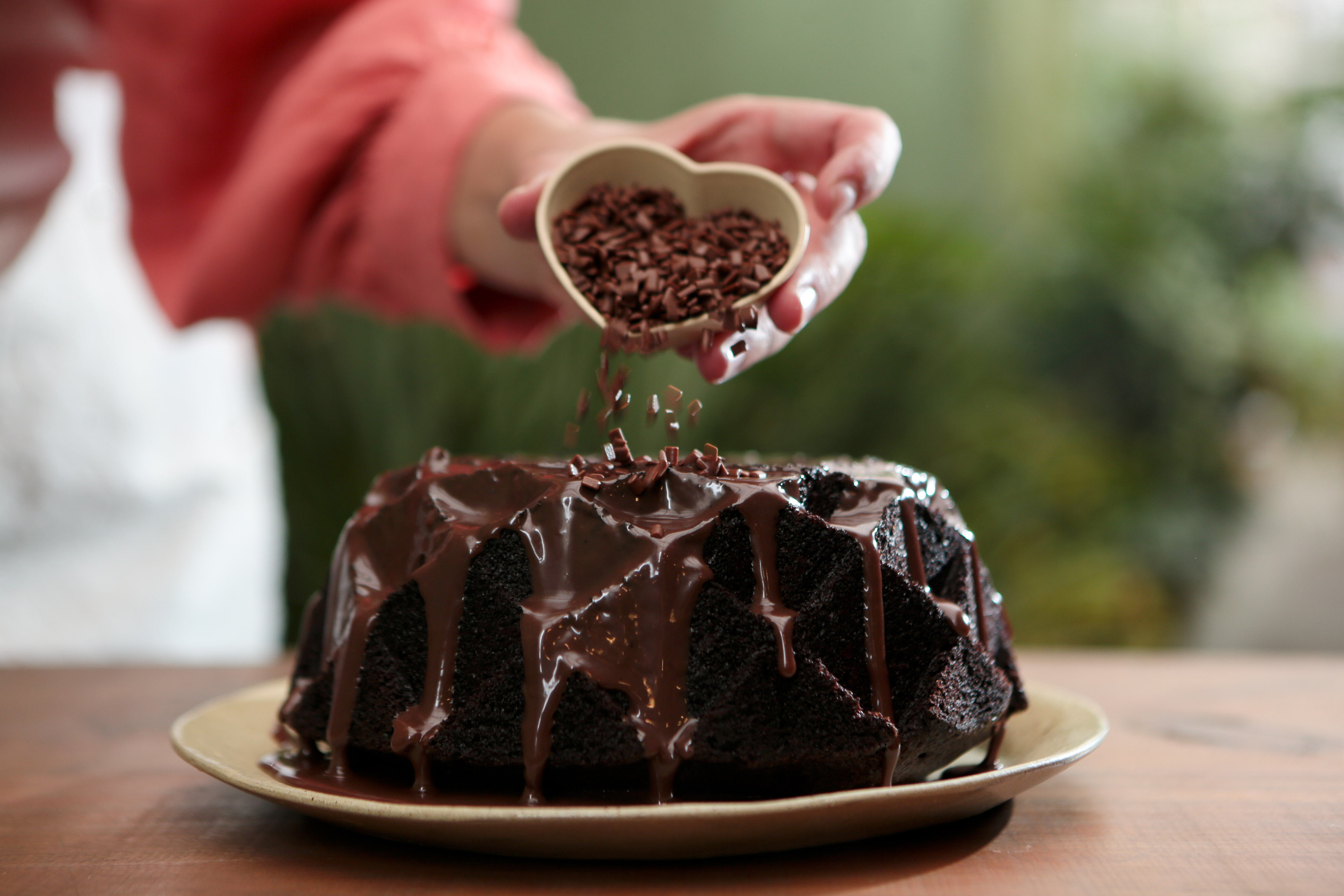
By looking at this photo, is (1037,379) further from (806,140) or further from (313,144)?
(806,140)

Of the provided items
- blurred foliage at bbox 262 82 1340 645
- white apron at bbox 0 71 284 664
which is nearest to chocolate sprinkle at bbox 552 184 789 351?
white apron at bbox 0 71 284 664

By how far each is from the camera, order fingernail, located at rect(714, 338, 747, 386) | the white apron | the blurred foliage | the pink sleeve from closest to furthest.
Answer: fingernail, located at rect(714, 338, 747, 386) → the pink sleeve → the white apron → the blurred foliage

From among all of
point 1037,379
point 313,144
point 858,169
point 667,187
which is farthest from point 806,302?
point 1037,379

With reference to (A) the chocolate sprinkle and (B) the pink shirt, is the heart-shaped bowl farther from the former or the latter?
(B) the pink shirt

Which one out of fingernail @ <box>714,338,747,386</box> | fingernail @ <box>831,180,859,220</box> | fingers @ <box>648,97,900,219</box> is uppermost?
fingers @ <box>648,97,900,219</box>

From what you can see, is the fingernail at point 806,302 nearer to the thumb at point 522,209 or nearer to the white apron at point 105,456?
the thumb at point 522,209

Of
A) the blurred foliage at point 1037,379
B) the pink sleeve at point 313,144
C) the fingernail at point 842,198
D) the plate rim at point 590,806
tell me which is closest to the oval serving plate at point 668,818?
the plate rim at point 590,806

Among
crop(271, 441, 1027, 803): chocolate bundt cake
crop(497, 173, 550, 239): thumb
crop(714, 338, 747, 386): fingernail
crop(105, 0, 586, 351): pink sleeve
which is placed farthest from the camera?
crop(105, 0, 586, 351): pink sleeve
